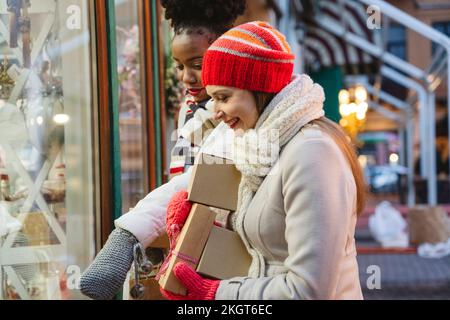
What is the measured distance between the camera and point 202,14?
2.91 metres

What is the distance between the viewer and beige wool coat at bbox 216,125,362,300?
184cm

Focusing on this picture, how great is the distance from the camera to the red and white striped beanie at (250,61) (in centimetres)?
201

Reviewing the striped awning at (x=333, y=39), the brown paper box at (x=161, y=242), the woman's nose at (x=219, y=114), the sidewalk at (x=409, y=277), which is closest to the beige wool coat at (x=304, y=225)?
the woman's nose at (x=219, y=114)

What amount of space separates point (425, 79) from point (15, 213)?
40.9 feet

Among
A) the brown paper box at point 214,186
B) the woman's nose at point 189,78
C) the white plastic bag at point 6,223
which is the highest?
the woman's nose at point 189,78

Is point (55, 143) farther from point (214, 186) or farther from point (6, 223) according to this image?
point (214, 186)

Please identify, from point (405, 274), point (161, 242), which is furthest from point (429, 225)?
point (161, 242)

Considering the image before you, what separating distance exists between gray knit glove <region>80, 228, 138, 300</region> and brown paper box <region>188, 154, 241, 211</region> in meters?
0.34

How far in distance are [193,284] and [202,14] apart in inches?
51.2

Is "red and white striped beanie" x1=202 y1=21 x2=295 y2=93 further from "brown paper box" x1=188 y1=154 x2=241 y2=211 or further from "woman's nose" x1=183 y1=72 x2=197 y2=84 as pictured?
"woman's nose" x1=183 y1=72 x2=197 y2=84

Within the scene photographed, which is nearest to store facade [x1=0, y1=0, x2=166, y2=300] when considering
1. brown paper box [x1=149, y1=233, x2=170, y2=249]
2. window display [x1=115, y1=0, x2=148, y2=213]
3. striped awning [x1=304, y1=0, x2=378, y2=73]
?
window display [x1=115, y1=0, x2=148, y2=213]

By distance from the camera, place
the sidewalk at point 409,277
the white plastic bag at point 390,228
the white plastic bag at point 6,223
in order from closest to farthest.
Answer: the white plastic bag at point 6,223 < the sidewalk at point 409,277 < the white plastic bag at point 390,228

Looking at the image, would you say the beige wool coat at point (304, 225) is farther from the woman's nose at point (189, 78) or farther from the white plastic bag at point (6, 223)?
the white plastic bag at point (6, 223)
